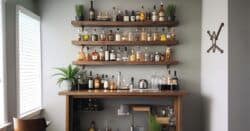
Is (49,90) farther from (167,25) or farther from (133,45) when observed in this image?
(167,25)

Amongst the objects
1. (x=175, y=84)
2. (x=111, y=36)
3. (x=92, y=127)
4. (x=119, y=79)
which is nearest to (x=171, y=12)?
(x=111, y=36)

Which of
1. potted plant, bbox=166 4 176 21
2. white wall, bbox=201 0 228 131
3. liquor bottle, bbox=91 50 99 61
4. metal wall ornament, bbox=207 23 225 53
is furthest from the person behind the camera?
liquor bottle, bbox=91 50 99 61

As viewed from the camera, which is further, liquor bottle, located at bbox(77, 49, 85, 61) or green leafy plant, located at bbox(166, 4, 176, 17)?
liquor bottle, located at bbox(77, 49, 85, 61)

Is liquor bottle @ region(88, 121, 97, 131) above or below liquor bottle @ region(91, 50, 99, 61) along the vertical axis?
below

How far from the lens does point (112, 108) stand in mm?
4363

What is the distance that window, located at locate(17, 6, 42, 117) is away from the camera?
3629 millimetres

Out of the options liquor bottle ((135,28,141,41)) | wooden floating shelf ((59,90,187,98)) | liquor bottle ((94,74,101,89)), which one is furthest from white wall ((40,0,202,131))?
wooden floating shelf ((59,90,187,98))

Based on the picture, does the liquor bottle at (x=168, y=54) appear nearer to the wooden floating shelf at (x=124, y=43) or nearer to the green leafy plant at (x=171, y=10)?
the wooden floating shelf at (x=124, y=43)

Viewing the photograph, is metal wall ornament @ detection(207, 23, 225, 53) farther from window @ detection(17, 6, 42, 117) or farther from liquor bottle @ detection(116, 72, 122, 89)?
window @ detection(17, 6, 42, 117)

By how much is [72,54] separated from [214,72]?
90.4 inches

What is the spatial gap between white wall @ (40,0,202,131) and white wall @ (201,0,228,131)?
0.20m

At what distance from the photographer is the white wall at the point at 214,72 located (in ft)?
10.7

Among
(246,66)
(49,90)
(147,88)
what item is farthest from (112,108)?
(246,66)

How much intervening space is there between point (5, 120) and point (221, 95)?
2736 mm
